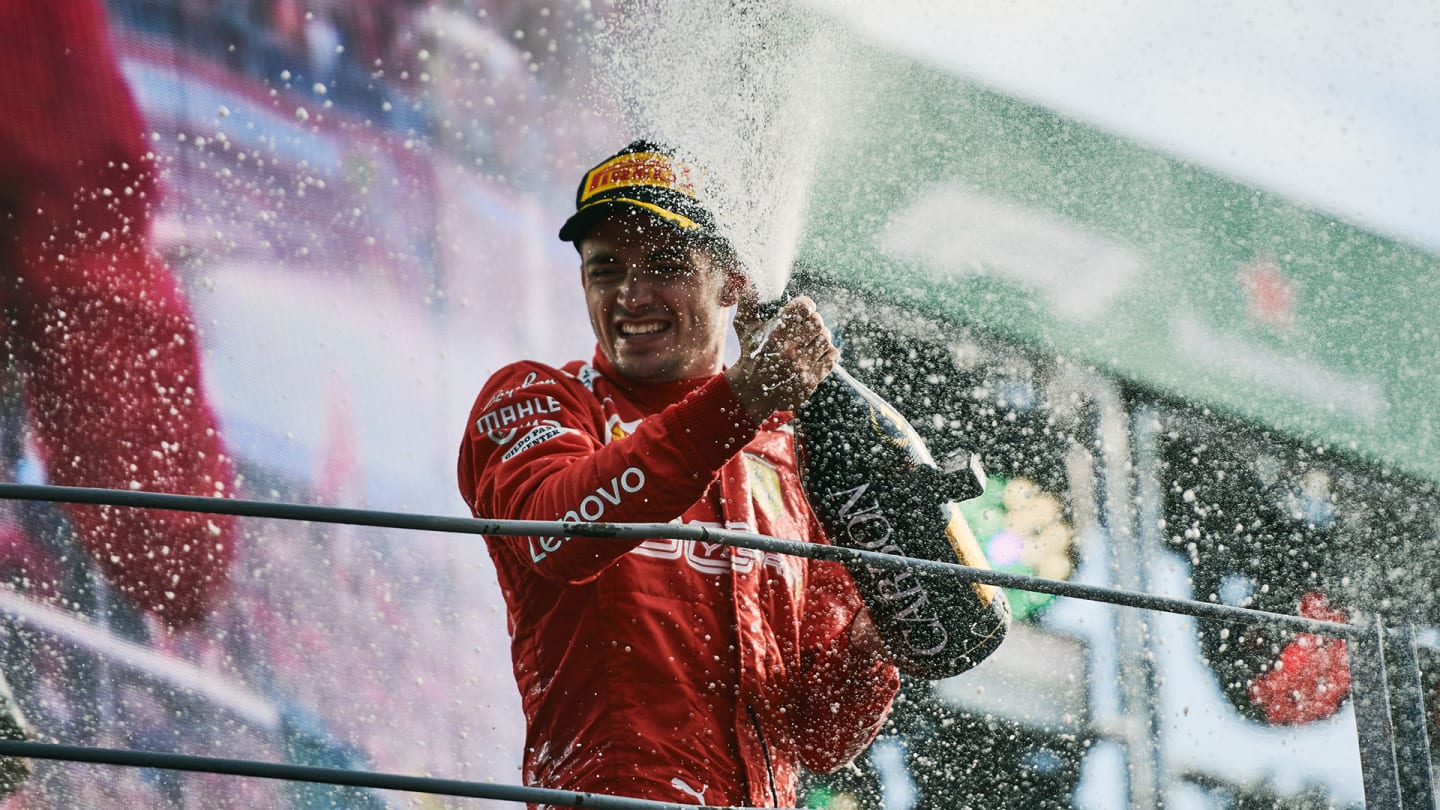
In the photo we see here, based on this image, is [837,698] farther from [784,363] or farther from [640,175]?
[640,175]

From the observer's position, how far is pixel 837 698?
194 centimetres

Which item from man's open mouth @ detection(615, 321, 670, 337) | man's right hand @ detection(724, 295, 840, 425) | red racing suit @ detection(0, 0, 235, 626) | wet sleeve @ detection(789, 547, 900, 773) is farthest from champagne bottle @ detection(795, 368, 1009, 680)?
red racing suit @ detection(0, 0, 235, 626)

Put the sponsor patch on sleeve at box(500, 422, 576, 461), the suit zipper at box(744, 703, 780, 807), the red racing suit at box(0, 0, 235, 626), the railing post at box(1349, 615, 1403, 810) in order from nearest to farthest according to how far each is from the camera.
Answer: the railing post at box(1349, 615, 1403, 810), the suit zipper at box(744, 703, 780, 807), the sponsor patch on sleeve at box(500, 422, 576, 461), the red racing suit at box(0, 0, 235, 626)

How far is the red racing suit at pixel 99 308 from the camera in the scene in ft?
16.5

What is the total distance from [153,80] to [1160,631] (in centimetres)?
467

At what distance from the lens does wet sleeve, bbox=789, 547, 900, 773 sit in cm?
194

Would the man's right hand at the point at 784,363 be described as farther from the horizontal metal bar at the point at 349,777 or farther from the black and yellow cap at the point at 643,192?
the horizontal metal bar at the point at 349,777

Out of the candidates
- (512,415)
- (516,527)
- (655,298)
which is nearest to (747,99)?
(655,298)

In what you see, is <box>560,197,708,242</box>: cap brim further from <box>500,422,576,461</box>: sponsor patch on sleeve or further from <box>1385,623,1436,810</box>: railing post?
<box>1385,623,1436,810</box>: railing post

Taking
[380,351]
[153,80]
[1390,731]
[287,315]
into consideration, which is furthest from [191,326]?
[1390,731]

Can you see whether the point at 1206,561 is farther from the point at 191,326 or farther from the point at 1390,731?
the point at 191,326

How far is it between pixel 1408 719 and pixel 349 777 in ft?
3.78

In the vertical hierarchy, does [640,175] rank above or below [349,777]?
above

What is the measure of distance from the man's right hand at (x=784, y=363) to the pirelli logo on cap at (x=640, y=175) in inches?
20.4
